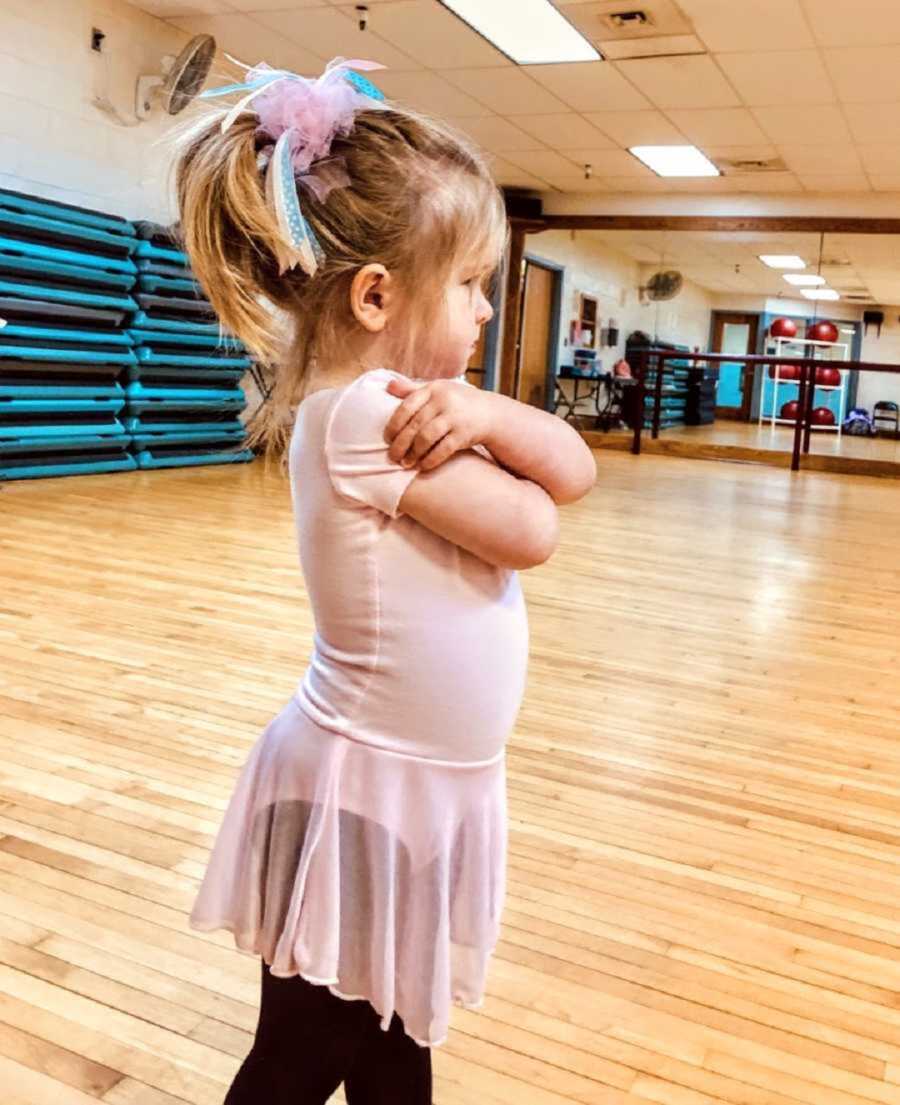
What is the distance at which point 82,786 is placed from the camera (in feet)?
6.76

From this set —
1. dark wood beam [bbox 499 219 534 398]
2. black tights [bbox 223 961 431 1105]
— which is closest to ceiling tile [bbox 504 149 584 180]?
dark wood beam [bbox 499 219 534 398]

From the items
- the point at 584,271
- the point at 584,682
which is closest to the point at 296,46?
the point at 584,682

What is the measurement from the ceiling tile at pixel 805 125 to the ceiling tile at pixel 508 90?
1485 mm

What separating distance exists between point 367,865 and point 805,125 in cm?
816

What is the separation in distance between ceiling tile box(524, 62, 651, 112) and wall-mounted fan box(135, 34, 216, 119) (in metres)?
2.06

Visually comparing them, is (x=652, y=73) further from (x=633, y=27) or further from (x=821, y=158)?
(x=821, y=158)

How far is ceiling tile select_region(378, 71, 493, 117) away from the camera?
7336 mm

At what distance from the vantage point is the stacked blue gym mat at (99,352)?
227 inches

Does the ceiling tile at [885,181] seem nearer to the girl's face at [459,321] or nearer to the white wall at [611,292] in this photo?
the white wall at [611,292]

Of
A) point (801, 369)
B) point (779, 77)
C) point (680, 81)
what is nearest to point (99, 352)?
point (680, 81)

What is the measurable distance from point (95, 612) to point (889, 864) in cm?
239

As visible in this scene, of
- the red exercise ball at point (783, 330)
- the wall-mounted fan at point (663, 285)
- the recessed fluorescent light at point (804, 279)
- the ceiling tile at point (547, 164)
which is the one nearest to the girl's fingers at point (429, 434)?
the ceiling tile at point (547, 164)

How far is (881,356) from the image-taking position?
860 inches

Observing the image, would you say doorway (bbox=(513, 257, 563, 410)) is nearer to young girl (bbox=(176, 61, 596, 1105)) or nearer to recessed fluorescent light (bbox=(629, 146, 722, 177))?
recessed fluorescent light (bbox=(629, 146, 722, 177))
